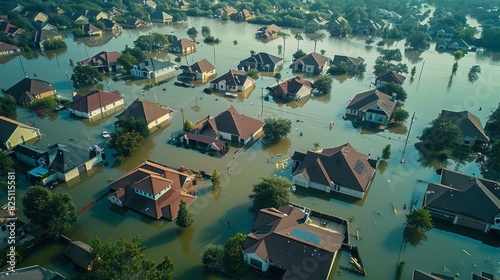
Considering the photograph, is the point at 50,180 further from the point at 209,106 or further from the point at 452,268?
the point at 452,268

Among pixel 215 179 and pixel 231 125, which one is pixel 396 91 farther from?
pixel 215 179

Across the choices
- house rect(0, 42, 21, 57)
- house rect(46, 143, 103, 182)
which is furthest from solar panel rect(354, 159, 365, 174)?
house rect(0, 42, 21, 57)

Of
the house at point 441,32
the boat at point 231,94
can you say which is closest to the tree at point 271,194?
the boat at point 231,94

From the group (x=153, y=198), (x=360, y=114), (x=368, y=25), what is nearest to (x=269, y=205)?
(x=153, y=198)

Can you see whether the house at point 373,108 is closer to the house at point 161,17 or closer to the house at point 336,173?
the house at point 336,173

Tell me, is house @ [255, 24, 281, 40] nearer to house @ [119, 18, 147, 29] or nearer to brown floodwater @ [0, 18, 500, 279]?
brown floodwater @ [0, 18, 500, 279]
